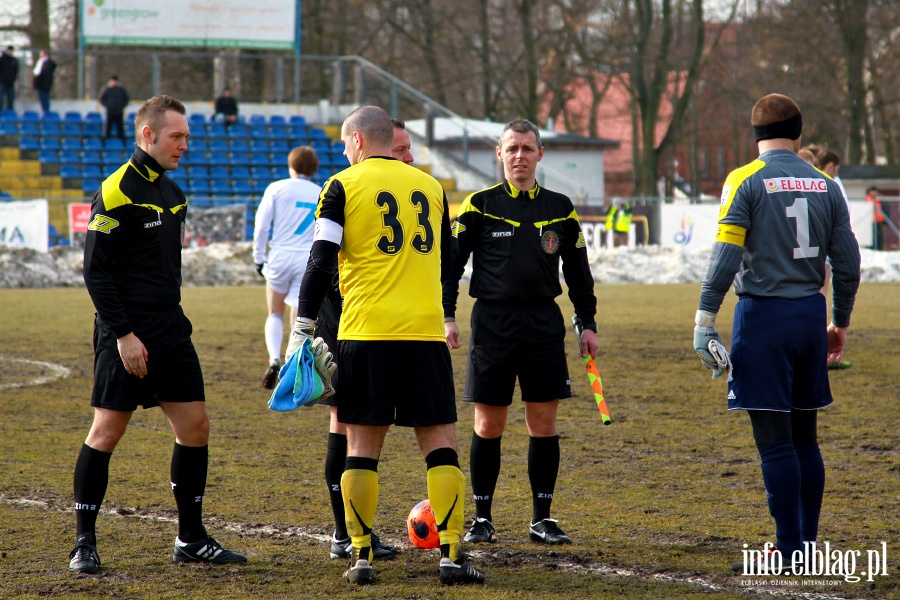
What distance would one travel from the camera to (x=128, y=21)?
32344mm

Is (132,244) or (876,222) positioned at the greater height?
(876,222)

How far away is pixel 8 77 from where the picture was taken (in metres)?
30.5

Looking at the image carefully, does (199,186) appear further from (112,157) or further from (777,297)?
(777,297)

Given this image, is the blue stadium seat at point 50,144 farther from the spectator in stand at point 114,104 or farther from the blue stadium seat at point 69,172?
the spectator in stand at point 114,104

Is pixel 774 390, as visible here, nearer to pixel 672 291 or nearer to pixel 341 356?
pixel 341 356

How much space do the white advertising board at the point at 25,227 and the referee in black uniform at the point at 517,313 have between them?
20.5m

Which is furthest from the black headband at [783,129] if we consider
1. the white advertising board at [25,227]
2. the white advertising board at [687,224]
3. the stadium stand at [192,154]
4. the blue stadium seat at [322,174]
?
the blue stadium seat at [322,174]

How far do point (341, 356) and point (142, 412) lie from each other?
4.76 m

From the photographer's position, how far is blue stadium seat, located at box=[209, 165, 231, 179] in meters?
29.8

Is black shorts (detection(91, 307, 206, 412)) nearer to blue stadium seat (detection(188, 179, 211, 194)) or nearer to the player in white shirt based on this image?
the player in white shirt

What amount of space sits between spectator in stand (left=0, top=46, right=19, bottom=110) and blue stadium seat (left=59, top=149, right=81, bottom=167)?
2.97 metres

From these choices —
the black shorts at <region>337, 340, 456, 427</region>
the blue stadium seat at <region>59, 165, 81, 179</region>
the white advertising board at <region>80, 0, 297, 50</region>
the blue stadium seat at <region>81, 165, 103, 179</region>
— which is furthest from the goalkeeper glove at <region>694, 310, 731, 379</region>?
the white advertising board at <region>80, 0, 297, 50</region>

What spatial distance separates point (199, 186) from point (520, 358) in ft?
82.9

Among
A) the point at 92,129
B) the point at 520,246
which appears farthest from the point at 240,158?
the point at 520,246
